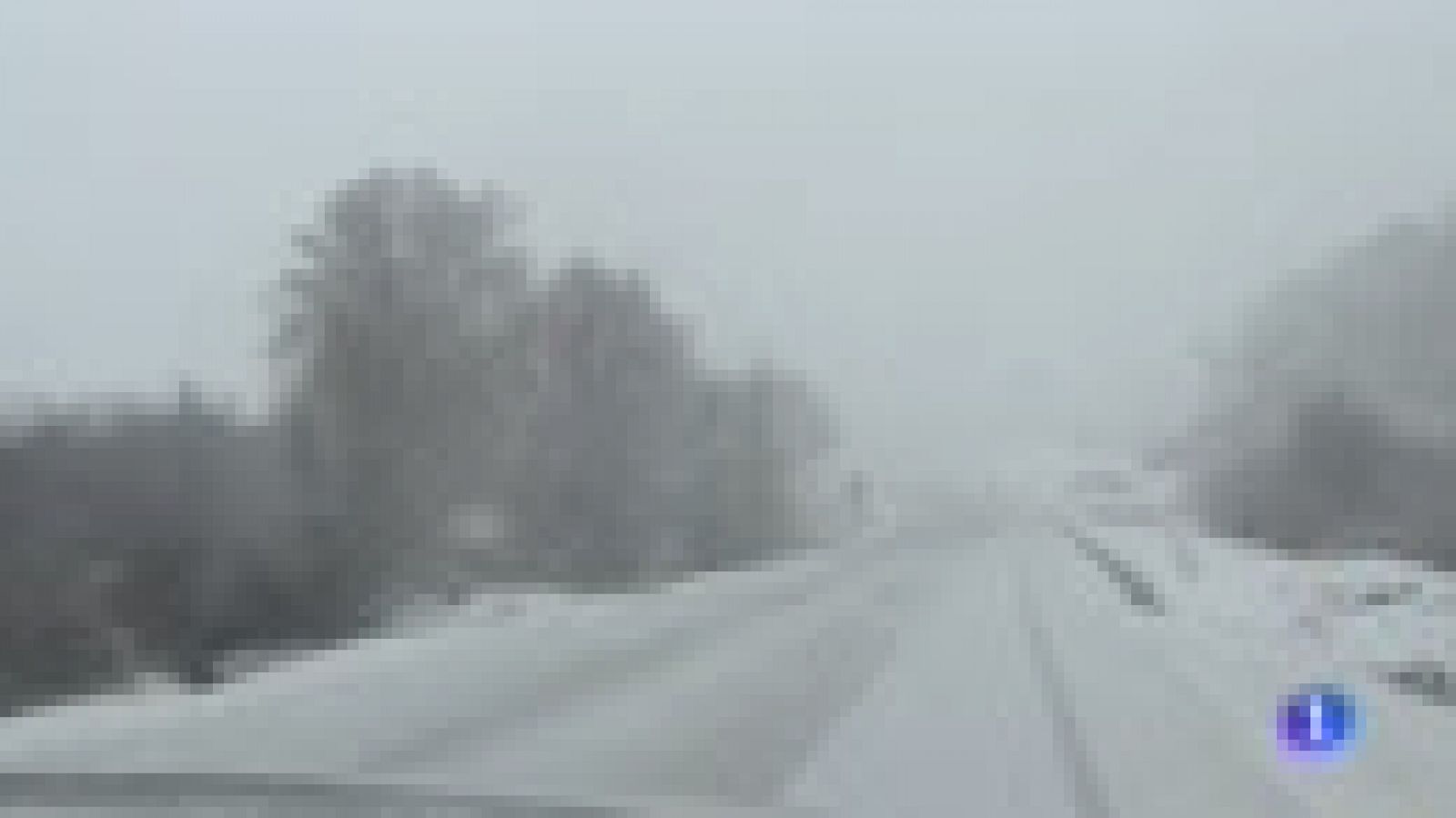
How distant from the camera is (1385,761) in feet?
38.3

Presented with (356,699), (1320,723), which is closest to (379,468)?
(356,699)

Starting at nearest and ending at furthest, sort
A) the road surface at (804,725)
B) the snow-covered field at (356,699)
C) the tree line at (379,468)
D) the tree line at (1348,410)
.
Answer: the road surface at (804,725) < the snow-covered field at (356,699) < the tree line at (379,468) < the tree line at (1348,410)

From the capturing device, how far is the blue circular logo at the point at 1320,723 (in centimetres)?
988

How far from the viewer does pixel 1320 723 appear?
9.88 meters

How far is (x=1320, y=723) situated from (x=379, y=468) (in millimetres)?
32667

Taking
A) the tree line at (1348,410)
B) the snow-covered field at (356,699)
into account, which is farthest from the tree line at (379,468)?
the tree line at (1348,410)

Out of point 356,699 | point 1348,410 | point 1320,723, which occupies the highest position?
point 1348,410

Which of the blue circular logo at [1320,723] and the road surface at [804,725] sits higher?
the blue circular logo at [1320,723]

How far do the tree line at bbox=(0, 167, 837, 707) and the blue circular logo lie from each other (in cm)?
1882

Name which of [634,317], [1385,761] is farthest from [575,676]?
[634,317]

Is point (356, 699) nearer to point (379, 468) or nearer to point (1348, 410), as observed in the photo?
point (379, 468)

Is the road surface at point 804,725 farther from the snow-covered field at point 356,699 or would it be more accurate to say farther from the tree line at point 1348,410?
the tree line at point 1348,410

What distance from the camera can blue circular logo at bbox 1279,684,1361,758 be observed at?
32.4 feet

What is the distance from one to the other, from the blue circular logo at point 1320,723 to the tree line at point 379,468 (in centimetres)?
1882
